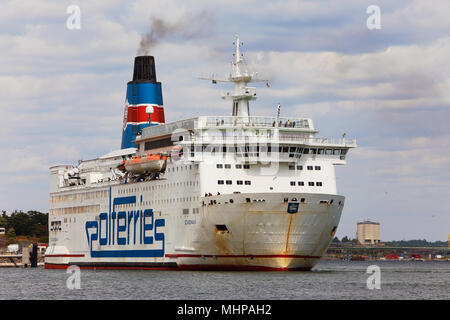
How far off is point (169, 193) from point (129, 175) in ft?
31.2

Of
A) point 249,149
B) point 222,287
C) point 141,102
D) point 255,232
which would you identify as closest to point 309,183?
point 249,149

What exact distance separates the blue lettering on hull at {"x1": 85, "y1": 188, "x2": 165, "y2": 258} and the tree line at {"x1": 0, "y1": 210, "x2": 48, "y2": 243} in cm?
6968

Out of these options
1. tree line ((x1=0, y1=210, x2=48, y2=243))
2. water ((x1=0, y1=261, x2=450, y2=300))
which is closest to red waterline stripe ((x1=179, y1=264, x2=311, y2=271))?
water ((x1=0, y1=261, x2=450, y2=300))

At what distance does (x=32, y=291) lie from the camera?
198 feet

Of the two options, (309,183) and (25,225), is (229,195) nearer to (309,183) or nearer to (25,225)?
(309,183)

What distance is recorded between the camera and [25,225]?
521ft

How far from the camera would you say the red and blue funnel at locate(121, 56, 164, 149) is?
300 feet

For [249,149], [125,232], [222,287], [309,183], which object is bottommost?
[222,287]

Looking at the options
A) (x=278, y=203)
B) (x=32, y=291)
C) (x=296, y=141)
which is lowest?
(x=32, y=291)

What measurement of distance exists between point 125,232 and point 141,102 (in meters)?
16.6
